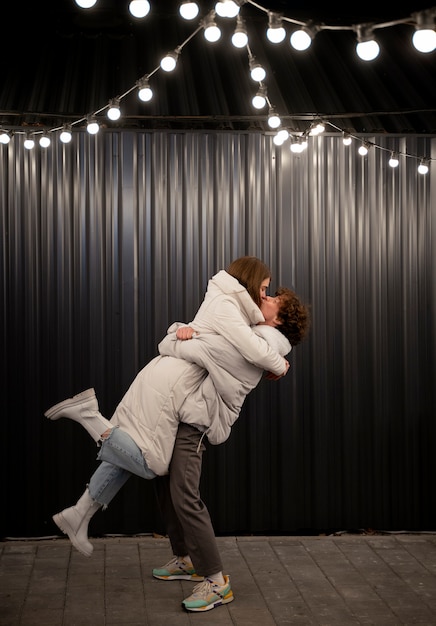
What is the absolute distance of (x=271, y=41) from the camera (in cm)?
473

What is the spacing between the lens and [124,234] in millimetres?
6023

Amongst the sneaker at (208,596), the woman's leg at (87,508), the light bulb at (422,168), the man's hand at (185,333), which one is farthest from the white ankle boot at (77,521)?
the light bulb at (422,168)

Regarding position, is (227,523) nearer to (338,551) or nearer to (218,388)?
(338,551)

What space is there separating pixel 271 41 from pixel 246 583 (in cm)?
329

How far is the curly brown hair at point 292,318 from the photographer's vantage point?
4.90m

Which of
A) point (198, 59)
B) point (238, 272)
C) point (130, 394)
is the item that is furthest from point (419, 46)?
point (198, 59)

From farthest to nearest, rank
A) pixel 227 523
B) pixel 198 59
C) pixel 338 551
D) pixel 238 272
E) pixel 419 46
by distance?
pixel 198 59 < pixel 227 523 < pixel 338 551 < pixel 238 272 < pixel 419 46

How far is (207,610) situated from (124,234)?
2.76 metres

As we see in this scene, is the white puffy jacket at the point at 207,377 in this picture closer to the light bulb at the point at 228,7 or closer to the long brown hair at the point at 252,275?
the long brown hair at the point at 252,275

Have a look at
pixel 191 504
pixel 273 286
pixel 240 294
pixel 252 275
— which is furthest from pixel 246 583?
pixel 273 286

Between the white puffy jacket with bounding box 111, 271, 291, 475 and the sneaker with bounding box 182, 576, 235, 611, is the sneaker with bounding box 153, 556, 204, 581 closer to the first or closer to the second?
the sneaker with bounding box 182, 576, 235, 611

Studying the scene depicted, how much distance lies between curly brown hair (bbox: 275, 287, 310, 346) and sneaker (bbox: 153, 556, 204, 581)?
1563 millimetres

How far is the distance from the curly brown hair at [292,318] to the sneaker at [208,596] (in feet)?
4.97

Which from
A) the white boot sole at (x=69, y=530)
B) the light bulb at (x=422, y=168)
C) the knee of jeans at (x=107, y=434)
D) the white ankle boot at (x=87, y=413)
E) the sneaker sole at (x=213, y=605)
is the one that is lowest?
the sneaker sole at (x=213, y=605)
